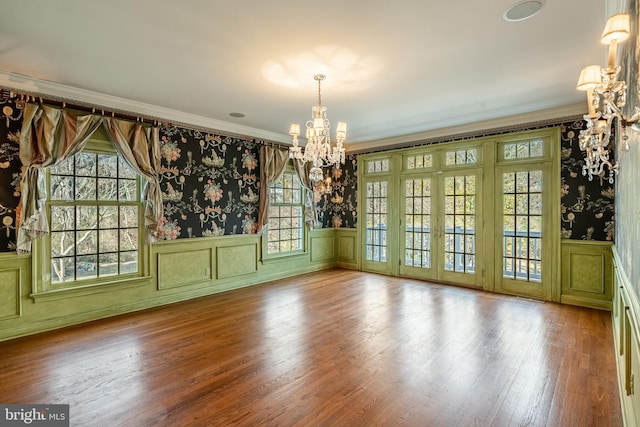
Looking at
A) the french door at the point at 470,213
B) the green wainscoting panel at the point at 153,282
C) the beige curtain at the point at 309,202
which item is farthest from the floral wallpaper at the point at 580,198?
the green wainscoting panel at the point at 153,282

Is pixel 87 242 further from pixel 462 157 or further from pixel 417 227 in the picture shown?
pixel 462 157

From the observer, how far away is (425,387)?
260 cm

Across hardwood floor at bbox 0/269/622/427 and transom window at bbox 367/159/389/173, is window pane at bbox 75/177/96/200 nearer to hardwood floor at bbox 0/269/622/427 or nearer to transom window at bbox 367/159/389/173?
hardwood floor at bbox 0/269/622/427

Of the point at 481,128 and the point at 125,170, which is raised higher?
the point at 481,128

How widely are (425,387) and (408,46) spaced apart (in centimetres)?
290

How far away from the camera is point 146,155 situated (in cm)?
458

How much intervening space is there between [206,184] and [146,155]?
41.6 inches

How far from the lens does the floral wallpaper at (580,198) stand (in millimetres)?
4543

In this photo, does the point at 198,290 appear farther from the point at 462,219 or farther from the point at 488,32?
the point at 488,32

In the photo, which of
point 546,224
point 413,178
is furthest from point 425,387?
point 413,178

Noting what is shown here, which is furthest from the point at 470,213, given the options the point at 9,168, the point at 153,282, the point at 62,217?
the point at 9,168

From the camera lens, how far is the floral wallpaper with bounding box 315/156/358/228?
747cm

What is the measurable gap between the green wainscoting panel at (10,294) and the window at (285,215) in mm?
3626

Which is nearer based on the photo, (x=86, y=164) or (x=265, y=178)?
(x=86, y=164)
